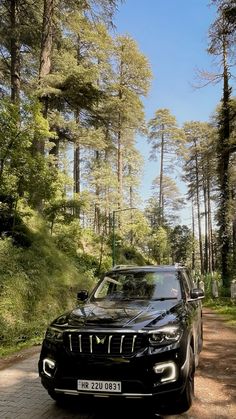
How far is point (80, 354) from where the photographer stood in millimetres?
4375

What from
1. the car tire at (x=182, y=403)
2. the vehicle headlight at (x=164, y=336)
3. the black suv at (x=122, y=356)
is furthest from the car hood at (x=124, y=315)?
the car tire at (x=182, y=403)

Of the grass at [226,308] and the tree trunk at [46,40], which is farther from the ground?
the tree trunk at [46,40]

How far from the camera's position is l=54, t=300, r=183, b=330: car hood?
4559 millimetres

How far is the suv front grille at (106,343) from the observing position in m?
4.26

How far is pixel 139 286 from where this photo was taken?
617 centimetres

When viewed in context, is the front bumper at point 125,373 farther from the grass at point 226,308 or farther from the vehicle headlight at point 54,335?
the grass at point 226,308

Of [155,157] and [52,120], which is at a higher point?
[155,157]

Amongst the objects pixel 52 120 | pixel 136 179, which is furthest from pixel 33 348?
pixel 136 179

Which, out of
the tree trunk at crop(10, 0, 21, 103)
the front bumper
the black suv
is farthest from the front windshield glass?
the tree trunk at crop(10, 0, 21, 103)

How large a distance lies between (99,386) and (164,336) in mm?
846

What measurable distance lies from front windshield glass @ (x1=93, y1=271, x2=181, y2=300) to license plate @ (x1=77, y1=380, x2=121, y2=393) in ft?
5.66

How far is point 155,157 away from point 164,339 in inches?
1849

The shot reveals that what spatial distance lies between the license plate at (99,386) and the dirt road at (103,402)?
0.27 metres

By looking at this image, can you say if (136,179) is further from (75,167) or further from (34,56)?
(34,56)
